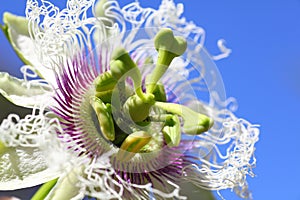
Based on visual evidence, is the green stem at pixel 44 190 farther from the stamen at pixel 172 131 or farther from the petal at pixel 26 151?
the stamen at pixel 172 131

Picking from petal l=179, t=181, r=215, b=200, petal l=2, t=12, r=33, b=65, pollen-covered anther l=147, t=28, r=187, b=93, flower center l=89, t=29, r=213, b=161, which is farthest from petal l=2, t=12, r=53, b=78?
petal l=179, t=181, r=215, b=200

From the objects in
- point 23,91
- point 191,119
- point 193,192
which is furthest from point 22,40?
point 193,192

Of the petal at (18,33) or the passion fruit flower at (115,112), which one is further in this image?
the petal at (18,33)

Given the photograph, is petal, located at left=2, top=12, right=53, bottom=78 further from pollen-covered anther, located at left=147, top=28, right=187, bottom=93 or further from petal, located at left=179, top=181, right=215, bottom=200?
petal, located at left=179, top=181, right=215, bottom=200

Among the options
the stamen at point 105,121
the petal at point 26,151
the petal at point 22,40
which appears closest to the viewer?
the petal at point 26,151

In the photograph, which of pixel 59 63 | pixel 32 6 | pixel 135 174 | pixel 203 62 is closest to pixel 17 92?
pixel 59 63

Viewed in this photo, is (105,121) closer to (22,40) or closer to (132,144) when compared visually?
(132,144)

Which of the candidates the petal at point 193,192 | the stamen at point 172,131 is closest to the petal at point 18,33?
the stamen at point 172,131
